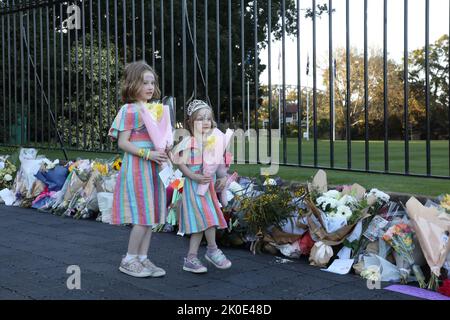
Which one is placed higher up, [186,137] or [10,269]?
[186,137]

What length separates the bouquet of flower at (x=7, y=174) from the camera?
767cm

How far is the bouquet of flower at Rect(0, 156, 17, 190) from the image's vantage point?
7.67 meters

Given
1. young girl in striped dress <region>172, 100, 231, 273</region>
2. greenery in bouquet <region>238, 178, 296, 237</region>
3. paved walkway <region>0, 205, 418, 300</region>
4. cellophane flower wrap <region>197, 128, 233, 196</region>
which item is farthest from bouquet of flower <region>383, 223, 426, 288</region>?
cellophane flower wrap <region>197, 128, 233, 196</region>

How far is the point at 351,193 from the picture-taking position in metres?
4.29

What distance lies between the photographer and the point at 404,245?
11.7 ft

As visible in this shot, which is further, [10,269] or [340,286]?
[10,269]

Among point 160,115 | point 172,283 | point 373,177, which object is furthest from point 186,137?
point 373,177

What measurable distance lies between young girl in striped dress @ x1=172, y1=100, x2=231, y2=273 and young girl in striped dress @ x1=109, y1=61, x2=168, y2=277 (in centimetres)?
19

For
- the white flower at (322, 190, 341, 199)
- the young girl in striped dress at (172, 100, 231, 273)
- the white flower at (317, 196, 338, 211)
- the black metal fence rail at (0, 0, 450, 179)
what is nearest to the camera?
the young girl in striped dress at (172, 100, 231, 273)

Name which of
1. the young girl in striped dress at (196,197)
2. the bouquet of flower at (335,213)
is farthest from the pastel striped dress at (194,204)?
the bouquet of flower at (335,213)

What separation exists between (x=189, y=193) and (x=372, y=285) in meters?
1.36

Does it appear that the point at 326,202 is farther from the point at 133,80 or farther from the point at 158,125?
the point at 133,80

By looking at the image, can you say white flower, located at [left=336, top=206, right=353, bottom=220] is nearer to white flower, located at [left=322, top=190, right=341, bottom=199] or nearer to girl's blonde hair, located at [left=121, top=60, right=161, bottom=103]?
white flower, located at [left=322, top=190, right=341, bottom=199]
